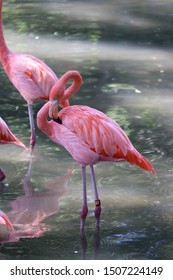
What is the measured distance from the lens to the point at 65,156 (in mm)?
6168

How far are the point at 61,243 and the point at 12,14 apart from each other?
18.5 feet

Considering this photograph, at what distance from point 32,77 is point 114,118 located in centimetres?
97

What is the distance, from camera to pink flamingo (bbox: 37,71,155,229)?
5020 mm

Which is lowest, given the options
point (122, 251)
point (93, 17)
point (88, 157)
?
point (93, 17)

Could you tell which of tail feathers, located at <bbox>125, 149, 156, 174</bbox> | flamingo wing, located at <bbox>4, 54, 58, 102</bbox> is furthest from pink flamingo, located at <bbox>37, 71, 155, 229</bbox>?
flamingo wing, located at <bbox>4, 54, 58, 102</bbox>

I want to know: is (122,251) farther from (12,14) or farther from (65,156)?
(12,14)

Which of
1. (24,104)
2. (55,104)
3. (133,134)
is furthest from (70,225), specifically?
(24,104)

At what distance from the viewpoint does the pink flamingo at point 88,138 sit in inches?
198

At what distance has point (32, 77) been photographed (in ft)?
20.2

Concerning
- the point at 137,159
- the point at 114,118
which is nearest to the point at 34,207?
the point at 137,159

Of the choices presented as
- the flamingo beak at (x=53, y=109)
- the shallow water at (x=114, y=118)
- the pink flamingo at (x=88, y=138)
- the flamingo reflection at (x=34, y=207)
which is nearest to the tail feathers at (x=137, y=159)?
the pink flamingo at (x=88, y=138)

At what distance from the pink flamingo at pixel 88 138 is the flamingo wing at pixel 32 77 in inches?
36.6
